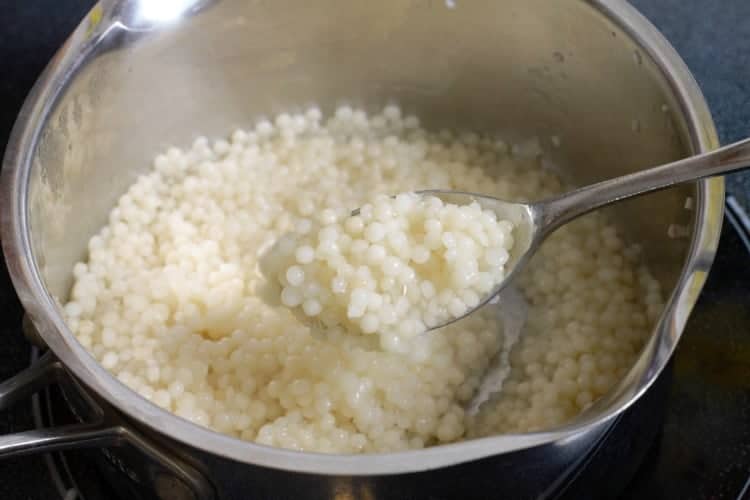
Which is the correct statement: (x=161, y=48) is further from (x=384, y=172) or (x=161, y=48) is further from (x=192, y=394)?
(x=192, y=394)

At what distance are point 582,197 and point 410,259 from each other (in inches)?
9.2

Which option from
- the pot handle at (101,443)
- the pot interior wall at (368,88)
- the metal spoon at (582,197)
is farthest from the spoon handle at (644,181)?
the pot handle at (101,443)

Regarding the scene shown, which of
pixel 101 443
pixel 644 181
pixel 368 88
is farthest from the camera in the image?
pixel 368 88

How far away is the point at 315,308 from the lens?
1.12m

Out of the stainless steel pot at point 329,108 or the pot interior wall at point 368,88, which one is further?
the pot interior wall at point 368,88

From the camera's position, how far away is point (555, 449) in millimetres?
944

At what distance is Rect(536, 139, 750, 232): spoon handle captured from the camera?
Result: 1.00 m

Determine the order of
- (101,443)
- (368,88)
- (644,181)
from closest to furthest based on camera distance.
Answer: (101,443) < (644,181) < (368,88)

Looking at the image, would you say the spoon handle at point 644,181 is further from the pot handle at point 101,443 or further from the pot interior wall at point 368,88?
the pot handle at point 101,443

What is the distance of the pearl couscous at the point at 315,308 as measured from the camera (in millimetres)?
1221

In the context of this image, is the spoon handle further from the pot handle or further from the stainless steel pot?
the pot handle

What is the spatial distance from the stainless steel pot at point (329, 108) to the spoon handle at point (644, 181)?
57 millimetres

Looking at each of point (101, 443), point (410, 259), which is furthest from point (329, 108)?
point (101, 443)

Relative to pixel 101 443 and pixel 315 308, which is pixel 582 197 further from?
pixel 101 443
